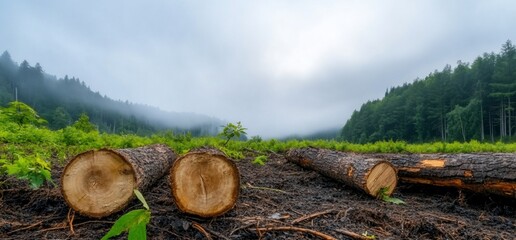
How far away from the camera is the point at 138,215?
125 centimetres

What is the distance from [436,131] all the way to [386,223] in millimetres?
59483

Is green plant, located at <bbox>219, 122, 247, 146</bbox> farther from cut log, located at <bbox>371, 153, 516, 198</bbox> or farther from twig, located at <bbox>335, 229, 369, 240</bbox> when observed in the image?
twig, located at <bbox>335, 229, 369, 240</bbox>

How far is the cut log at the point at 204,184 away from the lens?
2902mm

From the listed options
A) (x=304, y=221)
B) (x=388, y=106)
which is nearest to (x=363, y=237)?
(x=304, y=221)

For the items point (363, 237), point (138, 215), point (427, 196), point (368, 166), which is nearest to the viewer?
point (138, 215)

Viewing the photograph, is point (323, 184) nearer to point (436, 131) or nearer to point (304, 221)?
point (304, 221)

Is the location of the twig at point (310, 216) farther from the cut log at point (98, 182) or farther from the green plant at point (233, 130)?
the green plant at point (233, 130)

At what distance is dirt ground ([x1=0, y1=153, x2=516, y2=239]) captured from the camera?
2.72 meters

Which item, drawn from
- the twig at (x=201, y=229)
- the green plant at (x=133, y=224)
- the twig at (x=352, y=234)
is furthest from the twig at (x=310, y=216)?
the green plant at (x=133, y=224)

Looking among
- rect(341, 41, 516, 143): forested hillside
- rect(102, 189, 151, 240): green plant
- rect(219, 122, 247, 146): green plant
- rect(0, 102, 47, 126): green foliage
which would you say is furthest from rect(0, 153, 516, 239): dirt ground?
rect(341, 41, 516, 143): forested hillside

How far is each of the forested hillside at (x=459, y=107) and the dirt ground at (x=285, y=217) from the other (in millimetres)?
37624

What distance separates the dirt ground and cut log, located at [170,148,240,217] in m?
0.12

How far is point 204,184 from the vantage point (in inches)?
117

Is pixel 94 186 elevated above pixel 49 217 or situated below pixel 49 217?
above
